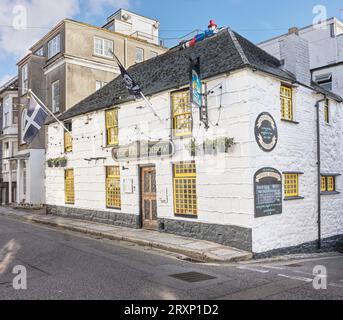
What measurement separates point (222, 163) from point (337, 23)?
16972mm

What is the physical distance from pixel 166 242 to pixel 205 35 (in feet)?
33.2

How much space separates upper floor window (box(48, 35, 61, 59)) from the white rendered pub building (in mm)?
9512

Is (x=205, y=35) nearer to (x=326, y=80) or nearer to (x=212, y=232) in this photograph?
(x=326, y=80)

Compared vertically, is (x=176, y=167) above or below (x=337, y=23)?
below

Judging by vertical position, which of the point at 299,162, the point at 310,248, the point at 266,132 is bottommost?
the point at 310,248

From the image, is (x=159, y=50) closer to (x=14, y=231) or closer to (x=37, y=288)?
(x=14, y=231)

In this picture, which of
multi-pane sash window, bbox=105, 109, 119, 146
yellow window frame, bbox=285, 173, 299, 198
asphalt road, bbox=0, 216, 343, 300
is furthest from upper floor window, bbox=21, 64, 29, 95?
yellow window frame, bbox=285, 173, 299, 198

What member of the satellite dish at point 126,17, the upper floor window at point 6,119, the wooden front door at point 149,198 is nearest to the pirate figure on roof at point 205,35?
the wooden front door at point 149,198

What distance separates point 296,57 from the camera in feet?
47.4

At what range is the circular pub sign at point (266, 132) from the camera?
11.9 meters

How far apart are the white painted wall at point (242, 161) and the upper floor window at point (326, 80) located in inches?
194

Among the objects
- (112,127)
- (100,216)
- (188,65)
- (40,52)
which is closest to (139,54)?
(40,52)

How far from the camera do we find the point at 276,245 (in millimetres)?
12117
